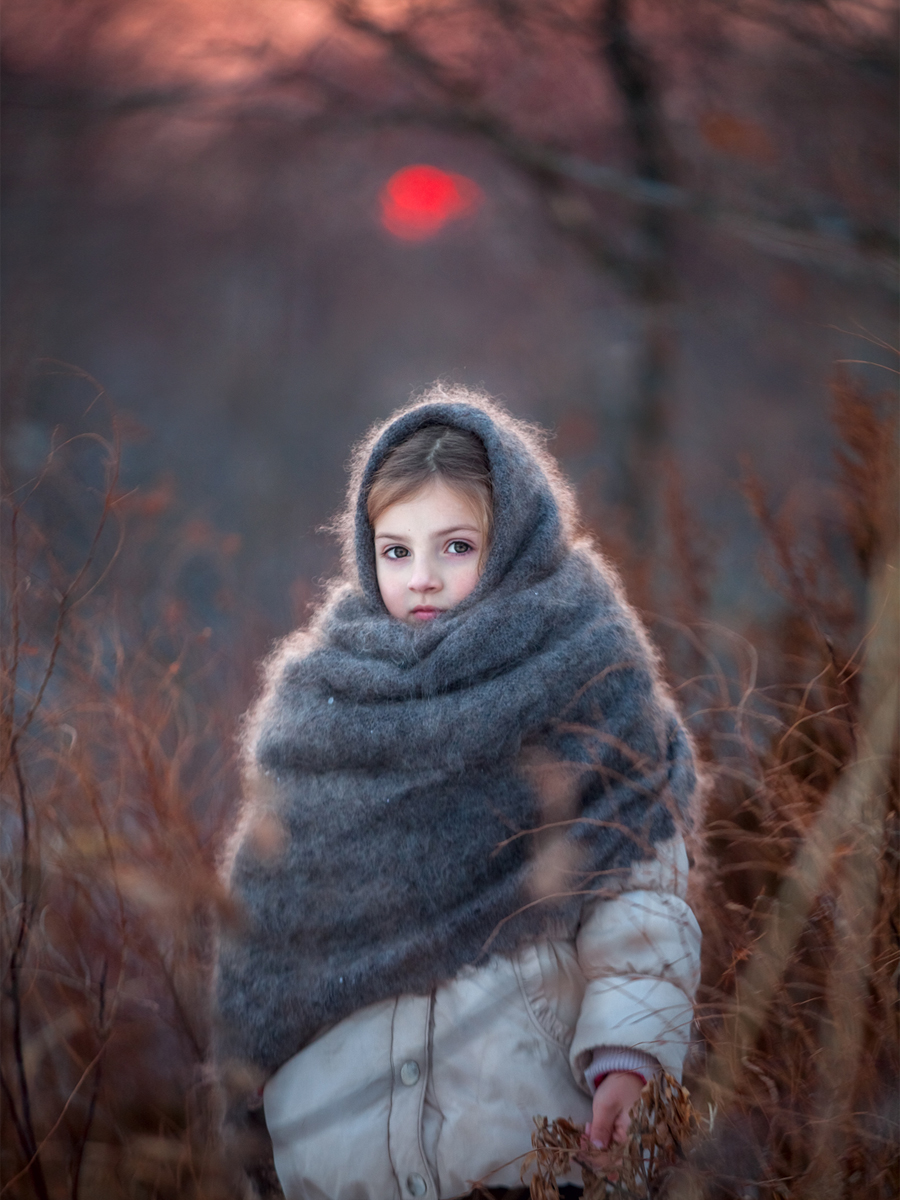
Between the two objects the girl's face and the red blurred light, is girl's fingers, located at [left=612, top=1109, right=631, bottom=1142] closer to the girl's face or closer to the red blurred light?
the girl's face

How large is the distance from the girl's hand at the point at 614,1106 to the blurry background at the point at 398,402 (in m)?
0.13

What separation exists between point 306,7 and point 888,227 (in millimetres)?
2663

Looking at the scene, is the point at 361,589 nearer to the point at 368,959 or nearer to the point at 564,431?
the point at 368,959

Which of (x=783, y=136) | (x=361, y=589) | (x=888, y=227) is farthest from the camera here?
(x=783, y=136)

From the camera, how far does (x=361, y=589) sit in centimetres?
165

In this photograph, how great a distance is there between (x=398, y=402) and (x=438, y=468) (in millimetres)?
8560

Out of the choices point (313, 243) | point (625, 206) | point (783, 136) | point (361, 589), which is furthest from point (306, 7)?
point (313, 243)

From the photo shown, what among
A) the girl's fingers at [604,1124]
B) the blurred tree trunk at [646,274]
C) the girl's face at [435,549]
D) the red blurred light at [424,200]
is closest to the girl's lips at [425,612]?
the girl's face at [435,549]

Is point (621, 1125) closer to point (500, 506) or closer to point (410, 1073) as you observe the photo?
point (410, 1073)

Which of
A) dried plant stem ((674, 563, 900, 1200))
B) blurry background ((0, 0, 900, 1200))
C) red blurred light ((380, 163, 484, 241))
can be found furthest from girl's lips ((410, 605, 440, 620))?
red blurred light ((380, 163, 484, 241))

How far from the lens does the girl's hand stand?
129 centimetres

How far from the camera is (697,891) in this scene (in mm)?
1603

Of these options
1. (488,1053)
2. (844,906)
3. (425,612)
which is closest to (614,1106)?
A: (488,1053)

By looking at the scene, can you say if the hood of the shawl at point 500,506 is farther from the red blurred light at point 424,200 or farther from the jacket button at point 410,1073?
the red blurred light at point 424,200
